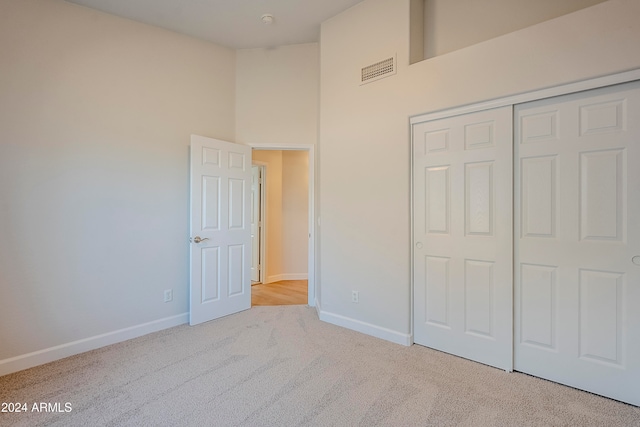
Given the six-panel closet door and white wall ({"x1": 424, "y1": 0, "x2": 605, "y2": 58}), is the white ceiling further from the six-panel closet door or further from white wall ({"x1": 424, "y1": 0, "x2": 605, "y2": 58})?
the six-panel closet door

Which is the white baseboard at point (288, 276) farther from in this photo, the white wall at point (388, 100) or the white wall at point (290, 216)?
the white wall at point (388, 100)

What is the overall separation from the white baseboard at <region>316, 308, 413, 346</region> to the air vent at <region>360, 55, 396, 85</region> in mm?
2386

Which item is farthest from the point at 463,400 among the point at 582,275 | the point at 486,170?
the point at 486,170

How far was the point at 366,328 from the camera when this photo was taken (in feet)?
9.71

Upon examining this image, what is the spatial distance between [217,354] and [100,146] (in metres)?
2.16

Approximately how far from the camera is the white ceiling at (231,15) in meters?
2.82

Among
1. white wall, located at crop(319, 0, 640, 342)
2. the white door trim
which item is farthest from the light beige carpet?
the white door trim

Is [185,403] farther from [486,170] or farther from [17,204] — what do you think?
[486,170]

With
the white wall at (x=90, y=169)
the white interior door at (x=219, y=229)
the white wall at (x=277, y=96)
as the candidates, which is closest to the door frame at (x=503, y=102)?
the white wall at (x=277, y=96)

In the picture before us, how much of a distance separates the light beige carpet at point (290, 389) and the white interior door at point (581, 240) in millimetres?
222

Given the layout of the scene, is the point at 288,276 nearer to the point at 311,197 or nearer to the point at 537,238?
the point at 311,197

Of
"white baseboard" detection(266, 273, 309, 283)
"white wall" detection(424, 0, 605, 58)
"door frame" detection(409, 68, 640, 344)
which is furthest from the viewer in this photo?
"white baseboard" detection(266, 273, 309, 283)

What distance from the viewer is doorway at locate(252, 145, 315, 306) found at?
5.26 meters

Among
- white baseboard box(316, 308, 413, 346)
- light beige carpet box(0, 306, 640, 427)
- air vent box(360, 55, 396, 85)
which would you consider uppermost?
air vent box(360, 55, 396, 85)
